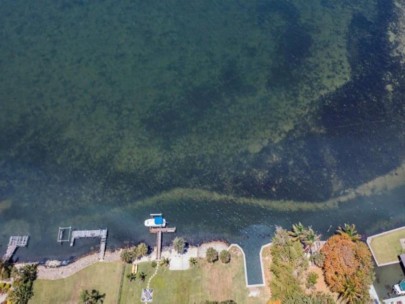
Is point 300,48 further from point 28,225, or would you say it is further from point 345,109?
point 28,225

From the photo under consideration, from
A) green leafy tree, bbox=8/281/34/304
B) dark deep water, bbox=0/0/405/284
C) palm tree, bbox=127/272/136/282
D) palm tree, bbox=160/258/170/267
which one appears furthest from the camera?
dark deep water, bbox=0/0/405/284

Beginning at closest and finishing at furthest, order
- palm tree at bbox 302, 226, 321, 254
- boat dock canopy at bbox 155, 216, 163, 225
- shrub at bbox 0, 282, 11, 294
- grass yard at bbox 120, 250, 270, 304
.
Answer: shrub at bbox 0, 282, 11, 294, grass yard at bbox 120, 250, 270, 304, palm tree at bbox 302, 226, 321, 254, boat dock canopy at bbox 155, 216, 163, 225

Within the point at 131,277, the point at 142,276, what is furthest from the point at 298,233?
the point at 131,277

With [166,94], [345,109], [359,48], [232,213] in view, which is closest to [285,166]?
[232,213]

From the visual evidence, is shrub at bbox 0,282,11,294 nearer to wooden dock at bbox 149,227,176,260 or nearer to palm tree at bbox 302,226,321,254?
wooden dock at bbox 149,227,176,260

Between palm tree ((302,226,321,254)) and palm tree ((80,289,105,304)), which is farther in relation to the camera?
palm tree ((302,226,321,254))

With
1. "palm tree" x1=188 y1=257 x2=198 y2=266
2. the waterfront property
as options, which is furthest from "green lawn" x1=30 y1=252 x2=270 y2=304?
the waterfront property

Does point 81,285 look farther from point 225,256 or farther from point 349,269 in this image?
point 349,269

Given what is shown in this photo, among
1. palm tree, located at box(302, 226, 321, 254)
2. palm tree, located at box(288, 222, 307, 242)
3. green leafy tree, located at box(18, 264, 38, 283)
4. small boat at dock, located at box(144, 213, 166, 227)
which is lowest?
green leafy tree, located at box(18, 264, 38, 283)

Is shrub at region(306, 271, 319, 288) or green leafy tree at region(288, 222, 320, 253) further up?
green leafy tree at region(288, 222, 320, 253)
